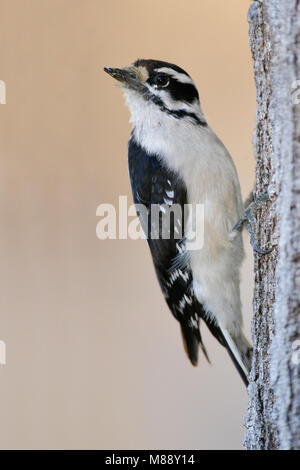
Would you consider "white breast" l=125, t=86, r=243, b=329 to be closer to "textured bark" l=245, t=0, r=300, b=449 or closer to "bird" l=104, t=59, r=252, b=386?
"bird" l=104, t=59, r=252, b=386

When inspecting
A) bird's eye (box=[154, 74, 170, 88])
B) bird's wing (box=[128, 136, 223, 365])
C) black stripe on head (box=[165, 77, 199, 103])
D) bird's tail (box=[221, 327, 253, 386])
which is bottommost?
bird's tail (box=[221, 327, 253, 386])

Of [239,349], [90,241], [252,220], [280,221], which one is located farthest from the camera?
[90,241]

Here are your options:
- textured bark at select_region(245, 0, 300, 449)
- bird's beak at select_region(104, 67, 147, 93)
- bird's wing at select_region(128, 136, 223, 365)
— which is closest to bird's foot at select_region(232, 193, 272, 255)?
textured bark at select_region(245, 0, 300, 449)

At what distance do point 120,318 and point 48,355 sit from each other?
46 centimetres

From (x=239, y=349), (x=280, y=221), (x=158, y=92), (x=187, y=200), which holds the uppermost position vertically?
(x=158, y=92)

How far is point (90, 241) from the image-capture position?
12.3ft

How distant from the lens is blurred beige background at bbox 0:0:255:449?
352 cm

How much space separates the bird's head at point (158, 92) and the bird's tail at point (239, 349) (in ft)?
2.63

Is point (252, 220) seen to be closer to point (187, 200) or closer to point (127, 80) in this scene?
point (187, 200)

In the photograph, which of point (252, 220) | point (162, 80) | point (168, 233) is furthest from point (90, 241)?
point (252, 220)

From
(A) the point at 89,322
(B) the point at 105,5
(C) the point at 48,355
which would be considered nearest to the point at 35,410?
(C) the point at 48,355

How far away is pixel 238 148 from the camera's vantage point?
3.44 meters

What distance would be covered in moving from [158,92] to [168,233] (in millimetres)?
525

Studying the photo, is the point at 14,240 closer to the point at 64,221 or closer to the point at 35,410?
the point at 64,221
